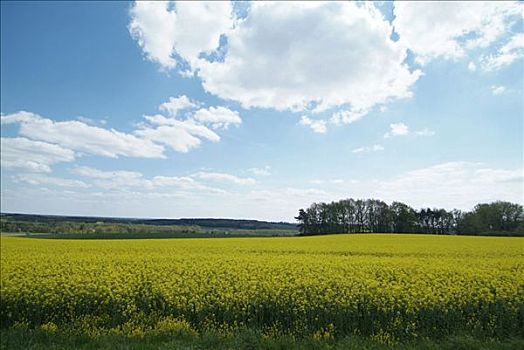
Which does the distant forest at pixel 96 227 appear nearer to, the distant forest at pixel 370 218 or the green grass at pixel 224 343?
the distant forest at pixel 370 218

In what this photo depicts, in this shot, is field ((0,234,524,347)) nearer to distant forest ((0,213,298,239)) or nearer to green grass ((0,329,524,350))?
green grass ((0,329,524,350))

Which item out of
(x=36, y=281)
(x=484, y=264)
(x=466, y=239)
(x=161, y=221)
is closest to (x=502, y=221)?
(x=484, y=264)

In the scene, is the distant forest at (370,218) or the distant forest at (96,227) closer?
the distant forest at (96,227)

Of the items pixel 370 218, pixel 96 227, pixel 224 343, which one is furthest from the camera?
pixel 370 218

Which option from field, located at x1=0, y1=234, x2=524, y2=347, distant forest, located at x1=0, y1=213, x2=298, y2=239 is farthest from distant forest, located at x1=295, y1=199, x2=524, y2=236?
field, located at x1=0, y1=234, x2=524, y2=347

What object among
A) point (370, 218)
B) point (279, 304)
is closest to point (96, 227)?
point (370, 218)

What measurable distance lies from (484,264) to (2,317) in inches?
595

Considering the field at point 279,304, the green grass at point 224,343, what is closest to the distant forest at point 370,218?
the field at point 279,304

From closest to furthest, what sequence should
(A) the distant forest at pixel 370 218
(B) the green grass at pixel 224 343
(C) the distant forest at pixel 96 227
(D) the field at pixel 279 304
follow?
(B) the green grass at pixel 224 343, (D) the field at pixel 279 304, (C) the distant forest at pixel 96 227, (A) the distant forest at pixel 370 218

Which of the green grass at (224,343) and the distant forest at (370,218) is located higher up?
the distant forest at (370,218)

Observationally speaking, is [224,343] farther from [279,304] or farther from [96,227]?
[96,227]

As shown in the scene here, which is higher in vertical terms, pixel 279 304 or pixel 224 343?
pixel 279 304


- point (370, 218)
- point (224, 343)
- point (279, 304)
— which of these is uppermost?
point (370, 218)

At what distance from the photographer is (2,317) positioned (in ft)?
30.3
